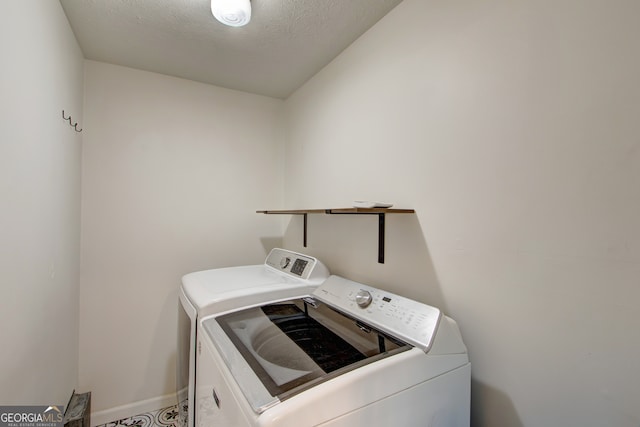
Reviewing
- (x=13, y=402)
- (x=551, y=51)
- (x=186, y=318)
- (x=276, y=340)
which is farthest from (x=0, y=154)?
(x=551, y=51)

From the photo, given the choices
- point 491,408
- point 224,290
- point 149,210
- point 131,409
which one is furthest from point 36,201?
point 491,408

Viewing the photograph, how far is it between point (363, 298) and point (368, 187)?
606 mm

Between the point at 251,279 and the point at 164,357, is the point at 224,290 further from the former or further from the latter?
the point at 164,357

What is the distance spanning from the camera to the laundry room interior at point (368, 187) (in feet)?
2.57

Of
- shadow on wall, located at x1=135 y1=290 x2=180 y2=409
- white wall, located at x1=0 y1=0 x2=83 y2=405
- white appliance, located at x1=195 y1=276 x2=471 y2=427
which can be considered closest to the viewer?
white appliance, located at x1=195 y1=276 x2=471 y2=427

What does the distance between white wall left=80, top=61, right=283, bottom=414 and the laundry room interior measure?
0.01 m

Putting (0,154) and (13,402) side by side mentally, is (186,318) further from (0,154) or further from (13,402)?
(0,154)

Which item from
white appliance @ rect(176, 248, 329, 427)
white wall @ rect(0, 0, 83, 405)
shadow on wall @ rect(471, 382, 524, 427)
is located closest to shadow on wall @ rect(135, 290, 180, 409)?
white wall @ rect(0, 0, 83, 405)

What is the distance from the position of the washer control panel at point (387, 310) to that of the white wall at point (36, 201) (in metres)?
1.17

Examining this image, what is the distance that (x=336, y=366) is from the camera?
0.90 m

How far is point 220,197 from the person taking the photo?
2.36m

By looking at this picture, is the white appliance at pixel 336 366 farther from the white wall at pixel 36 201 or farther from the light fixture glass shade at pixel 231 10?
the light fixture glass shade at pixel 231 10

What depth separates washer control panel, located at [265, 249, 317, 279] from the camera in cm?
171

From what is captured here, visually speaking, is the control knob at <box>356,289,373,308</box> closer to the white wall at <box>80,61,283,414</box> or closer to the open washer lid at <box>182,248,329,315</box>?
the open washer lid at <box>182,248,329,315</box>
